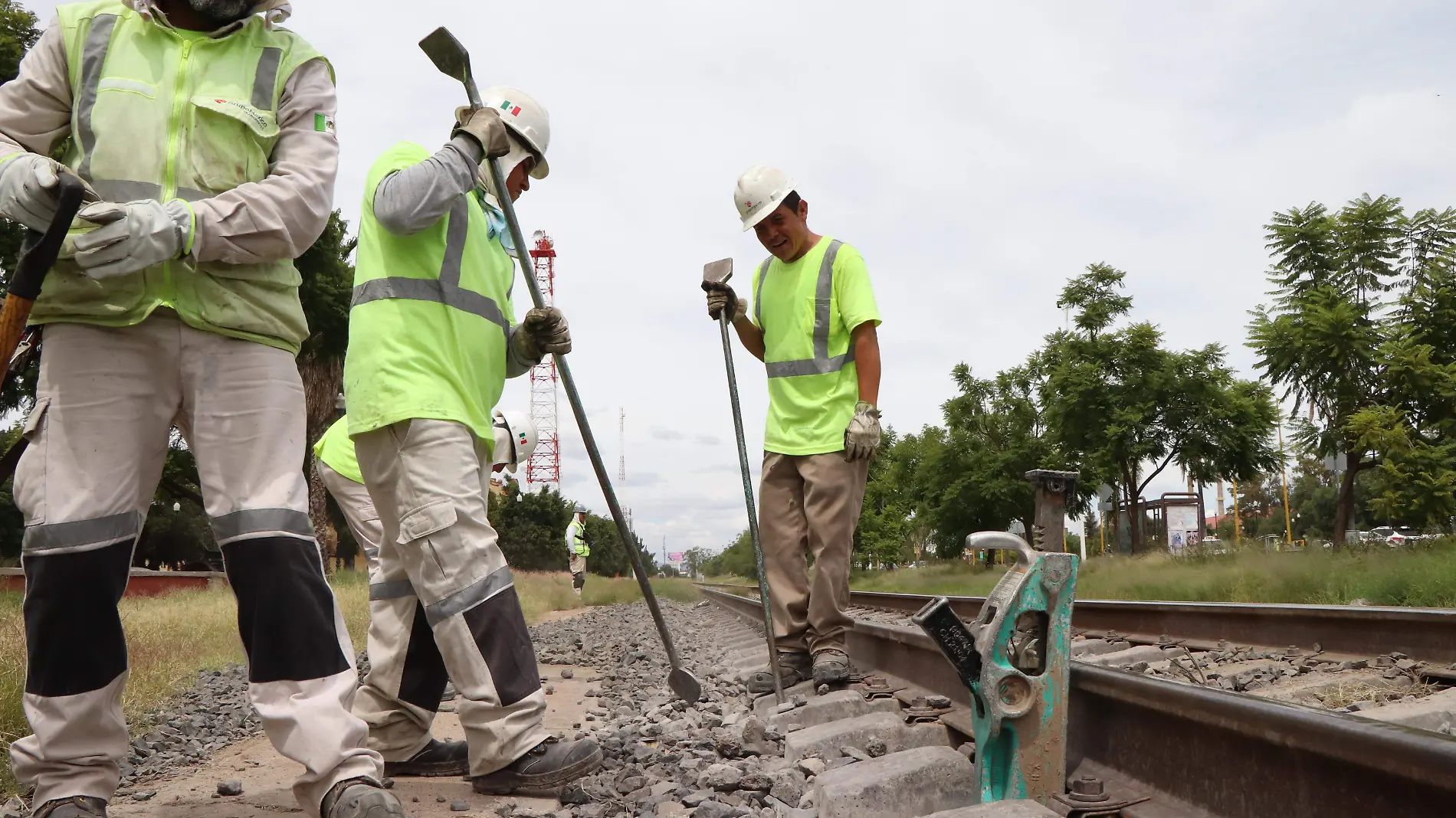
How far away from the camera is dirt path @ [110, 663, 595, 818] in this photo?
296 centimetres

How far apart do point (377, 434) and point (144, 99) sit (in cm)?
107

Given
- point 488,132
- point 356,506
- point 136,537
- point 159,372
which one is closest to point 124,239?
point 159,372

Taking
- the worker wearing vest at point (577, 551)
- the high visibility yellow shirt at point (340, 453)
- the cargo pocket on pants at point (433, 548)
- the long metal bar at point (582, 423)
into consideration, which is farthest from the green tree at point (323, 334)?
the cargo pocket on pants at point (433, 548)

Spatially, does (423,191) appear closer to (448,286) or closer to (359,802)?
(448,286)

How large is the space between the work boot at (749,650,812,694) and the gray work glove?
3307 mm

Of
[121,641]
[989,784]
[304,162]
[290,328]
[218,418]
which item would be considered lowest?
[989,784]

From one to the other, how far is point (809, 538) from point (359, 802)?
8.83ft

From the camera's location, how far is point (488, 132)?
3.27 m

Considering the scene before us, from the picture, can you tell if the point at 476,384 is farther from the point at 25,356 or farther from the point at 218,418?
the point at 25,356

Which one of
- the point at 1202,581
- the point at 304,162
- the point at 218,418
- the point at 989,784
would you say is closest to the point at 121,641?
the point at 218,418

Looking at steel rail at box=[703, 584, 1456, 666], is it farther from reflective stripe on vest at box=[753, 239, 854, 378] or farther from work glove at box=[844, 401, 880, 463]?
reflective stripe on vest at box=[753, 239, 854, 378]

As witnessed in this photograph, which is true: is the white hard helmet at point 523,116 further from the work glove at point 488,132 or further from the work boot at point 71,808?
the work boot at point 71,808

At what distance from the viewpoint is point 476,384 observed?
332cm

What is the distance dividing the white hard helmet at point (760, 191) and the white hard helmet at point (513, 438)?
2217mm
